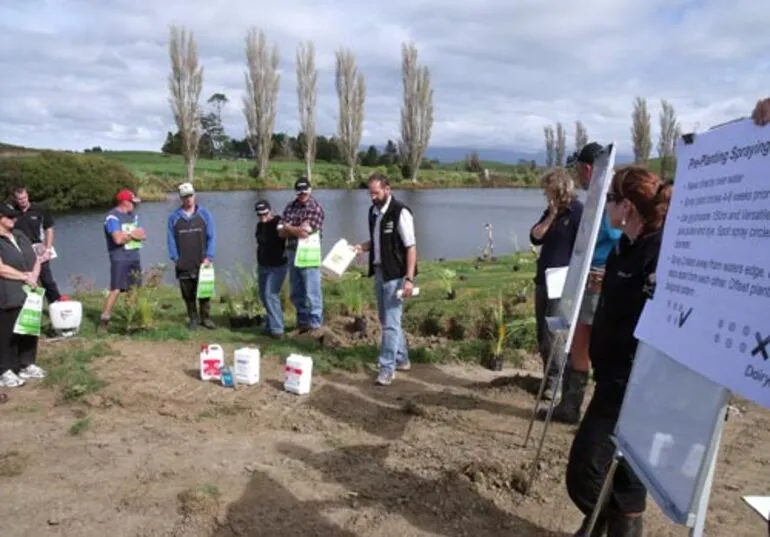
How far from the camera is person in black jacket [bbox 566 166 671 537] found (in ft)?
10.2

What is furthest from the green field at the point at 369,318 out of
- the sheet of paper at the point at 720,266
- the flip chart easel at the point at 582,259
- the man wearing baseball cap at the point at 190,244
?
the sheet of paper at the point at 720,266

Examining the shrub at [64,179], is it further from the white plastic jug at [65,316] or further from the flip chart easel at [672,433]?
the flip chart easel at [672,433]

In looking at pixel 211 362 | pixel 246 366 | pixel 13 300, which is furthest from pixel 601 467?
pixel 13 300

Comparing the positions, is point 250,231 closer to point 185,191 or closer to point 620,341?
point 185,191

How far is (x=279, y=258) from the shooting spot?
328 inches

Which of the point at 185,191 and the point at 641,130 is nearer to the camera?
the point at 185,191

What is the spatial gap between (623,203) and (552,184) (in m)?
2.30

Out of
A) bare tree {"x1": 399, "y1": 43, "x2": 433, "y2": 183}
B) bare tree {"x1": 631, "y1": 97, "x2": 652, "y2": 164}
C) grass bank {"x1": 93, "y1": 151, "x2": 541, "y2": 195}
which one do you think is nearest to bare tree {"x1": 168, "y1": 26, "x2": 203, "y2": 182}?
grass bank {"x1": 93, "y1": 151, "x2": 541, "y2": 195}

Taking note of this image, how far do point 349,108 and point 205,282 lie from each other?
58.9 meters

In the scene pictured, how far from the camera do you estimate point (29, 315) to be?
650 centimetres

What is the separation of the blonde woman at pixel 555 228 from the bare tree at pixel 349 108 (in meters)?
58.7

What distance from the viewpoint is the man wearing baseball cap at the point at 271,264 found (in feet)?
27.3

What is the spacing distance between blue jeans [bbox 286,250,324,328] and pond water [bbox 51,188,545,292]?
23.6ft

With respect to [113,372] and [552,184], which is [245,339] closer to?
[113,372]
